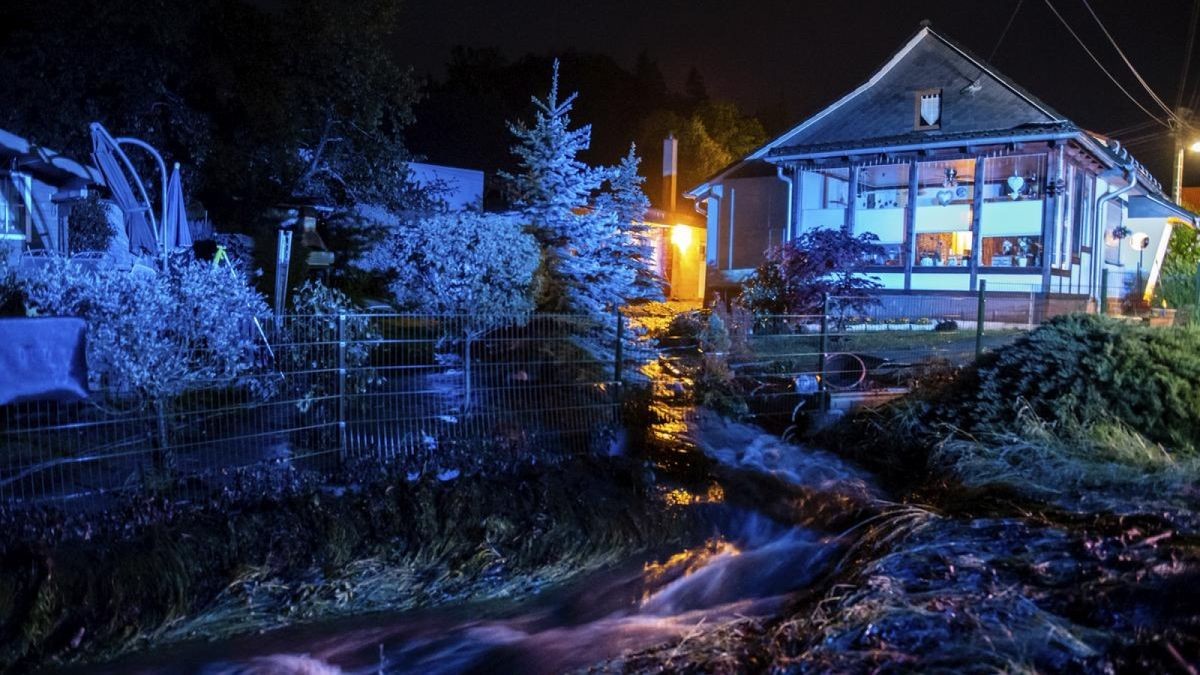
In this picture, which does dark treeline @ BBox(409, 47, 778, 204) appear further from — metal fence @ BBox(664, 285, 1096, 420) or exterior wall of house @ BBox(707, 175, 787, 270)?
metal fence @ BBox(664, 285, 1096, 420)

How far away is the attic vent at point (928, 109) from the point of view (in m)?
21.8

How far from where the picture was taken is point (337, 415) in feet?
25.6

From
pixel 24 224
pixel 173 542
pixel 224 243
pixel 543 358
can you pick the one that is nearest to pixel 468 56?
pixel 224 243

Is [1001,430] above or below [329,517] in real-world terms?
above

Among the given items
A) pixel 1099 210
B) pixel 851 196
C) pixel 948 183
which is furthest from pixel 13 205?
pixel 1099 210

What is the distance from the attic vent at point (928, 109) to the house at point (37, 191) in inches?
702

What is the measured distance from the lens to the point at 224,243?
56.3 feet

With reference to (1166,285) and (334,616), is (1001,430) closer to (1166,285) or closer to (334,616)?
(334,616)

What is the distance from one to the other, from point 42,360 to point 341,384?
216cm

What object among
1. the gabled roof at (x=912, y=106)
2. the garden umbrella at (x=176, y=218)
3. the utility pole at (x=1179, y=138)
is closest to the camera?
the garden umbrella at (x=176, y=218)

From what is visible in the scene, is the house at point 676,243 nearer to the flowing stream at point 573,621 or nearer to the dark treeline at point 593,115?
the dark treeline at point 593,115

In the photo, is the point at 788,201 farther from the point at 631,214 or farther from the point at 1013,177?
the point at 631,214

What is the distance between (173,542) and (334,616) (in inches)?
50.0

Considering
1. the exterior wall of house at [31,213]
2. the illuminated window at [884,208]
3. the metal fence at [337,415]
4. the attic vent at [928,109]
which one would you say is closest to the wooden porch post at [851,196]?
the illuminated window at [884,208]
